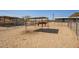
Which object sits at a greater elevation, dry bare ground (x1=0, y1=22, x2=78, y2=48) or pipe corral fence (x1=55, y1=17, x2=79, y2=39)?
pipe corral fence (x1=55, y1=17, x2=79, y2=39)

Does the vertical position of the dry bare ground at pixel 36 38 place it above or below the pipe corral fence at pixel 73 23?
below

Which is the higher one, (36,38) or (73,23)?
(73,23)
